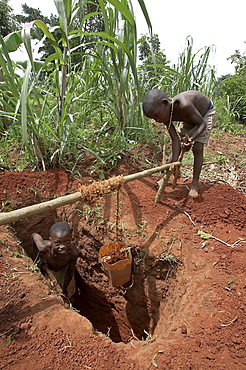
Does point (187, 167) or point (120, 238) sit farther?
point (187, 167)

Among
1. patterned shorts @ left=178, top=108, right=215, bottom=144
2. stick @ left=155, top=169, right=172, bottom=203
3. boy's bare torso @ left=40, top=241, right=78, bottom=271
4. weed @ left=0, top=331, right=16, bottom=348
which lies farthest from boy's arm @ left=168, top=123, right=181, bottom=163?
weed @ left=0, top=331, right=16, bottom=348

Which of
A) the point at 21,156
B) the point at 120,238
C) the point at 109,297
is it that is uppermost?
the point at 21,156

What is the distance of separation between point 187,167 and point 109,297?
184 cm

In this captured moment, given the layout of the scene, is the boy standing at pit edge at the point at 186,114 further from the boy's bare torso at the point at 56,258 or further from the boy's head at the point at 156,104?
the boy's bare torso at the point at 56,258

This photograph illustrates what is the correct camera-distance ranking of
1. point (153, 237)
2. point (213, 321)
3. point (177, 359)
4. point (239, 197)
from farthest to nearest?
point (239, 197) < point (153, 237) < point (213, 321) < point (177, 359)

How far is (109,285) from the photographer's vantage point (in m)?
2.71

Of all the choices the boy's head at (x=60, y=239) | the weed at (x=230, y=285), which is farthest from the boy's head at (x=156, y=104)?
the weed at (x=230, y=285)

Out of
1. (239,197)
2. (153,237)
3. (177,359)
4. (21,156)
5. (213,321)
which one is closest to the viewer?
(177,359)

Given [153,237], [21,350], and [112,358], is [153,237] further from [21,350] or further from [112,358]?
[21,350]

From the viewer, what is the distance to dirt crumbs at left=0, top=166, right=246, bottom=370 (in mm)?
1322

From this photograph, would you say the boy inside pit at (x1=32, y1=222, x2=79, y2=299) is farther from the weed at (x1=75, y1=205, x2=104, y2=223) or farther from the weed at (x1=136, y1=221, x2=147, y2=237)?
the weed at (x1=136, y1=221, x2=147, y2=237)

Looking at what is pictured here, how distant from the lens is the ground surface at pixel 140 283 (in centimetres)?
133

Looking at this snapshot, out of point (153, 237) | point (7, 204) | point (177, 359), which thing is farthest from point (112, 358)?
point (7, 204)

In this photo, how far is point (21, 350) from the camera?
1.33m
